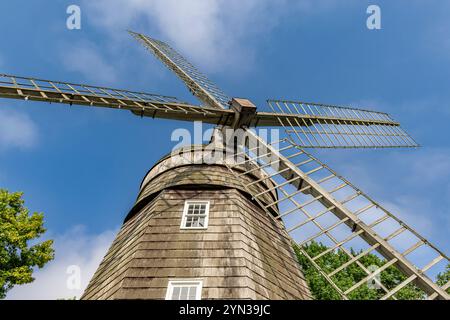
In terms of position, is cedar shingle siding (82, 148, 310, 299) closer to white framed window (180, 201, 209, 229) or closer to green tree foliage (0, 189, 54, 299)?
white framed window (180, 201, 209, 229)

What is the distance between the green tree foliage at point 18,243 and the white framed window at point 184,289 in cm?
1226

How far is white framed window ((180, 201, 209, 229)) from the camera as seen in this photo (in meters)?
9.10

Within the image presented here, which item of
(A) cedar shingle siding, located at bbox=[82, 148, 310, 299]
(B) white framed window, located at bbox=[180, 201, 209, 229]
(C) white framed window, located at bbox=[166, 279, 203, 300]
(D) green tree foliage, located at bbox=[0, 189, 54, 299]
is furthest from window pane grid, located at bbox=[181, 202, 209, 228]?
(D) green tree foliage, located at bbox=[0, 189, 54, 299]

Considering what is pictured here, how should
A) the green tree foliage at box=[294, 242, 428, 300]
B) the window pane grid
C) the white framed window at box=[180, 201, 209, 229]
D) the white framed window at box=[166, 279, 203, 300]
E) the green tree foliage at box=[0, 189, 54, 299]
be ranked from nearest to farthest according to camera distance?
1. the white framed window at box=[166, 279, 203, 300]
2. the white framed window at box=[180, 201, 209, 229]
3. the window pane grid
4. the green tree foliage at box=[0, 189, 54, 299]
5. the green tree foliage at box=[294, 242, 428, 300]

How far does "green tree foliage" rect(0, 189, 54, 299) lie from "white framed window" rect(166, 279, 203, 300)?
1226 centimetres

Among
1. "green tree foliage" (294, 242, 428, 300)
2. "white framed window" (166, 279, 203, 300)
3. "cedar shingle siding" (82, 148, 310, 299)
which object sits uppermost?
"green tree foliage" (294, 242, 428, 300)

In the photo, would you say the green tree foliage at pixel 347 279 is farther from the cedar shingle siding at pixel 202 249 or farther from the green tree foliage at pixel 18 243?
the green tree foliage at pixel 18 243

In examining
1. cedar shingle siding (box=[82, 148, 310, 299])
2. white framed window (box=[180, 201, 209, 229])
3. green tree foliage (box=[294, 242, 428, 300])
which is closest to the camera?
cedar shingle siding (box=[82, 148, 310, 299])

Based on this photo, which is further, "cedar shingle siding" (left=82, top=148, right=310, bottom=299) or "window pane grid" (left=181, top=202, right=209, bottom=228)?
"window pane grid" (left=181, top=202, right=209, bottom=228)

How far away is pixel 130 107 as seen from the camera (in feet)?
34.9

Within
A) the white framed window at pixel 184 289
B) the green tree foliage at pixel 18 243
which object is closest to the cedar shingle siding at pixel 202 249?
the white framed window at pixel 184 289

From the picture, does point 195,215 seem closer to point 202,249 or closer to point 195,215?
point 195,215

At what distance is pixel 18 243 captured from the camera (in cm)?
1686
